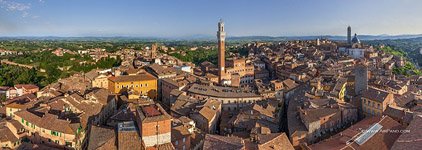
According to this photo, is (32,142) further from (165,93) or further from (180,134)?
(165,93)

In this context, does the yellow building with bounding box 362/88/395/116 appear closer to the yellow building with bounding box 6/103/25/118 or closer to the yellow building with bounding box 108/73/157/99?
the yellow building with bounding box 108/73/157/99

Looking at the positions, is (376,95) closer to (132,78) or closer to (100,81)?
(132,78)

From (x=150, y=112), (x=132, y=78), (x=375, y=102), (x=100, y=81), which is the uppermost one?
(x=132, y=78)

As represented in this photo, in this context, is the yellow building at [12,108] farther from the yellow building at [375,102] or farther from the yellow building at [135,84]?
the yellow building at [375,102]

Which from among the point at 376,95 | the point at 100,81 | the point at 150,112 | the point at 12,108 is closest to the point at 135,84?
the point at 100,81

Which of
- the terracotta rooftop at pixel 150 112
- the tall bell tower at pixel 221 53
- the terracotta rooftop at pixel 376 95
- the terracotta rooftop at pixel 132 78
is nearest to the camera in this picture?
the terracotta rooftop at pixel 150 112

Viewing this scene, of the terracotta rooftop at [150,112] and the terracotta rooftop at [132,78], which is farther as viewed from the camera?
the terracotta rooftop at [132,78]

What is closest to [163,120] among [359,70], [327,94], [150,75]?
[327,94]

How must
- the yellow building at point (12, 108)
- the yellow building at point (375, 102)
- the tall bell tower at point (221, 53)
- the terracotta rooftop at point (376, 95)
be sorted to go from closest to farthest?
the yellow building at point (375, 102), the terracotta rooftop at point (376, 95), the yellow building at point (12, 108), the tall bell tower at point (221, 53)

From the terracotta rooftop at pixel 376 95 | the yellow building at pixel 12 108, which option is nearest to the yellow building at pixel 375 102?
the terracotta rooftop at pixel 376 95

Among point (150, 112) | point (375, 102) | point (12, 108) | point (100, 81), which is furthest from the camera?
point (100, 81)
